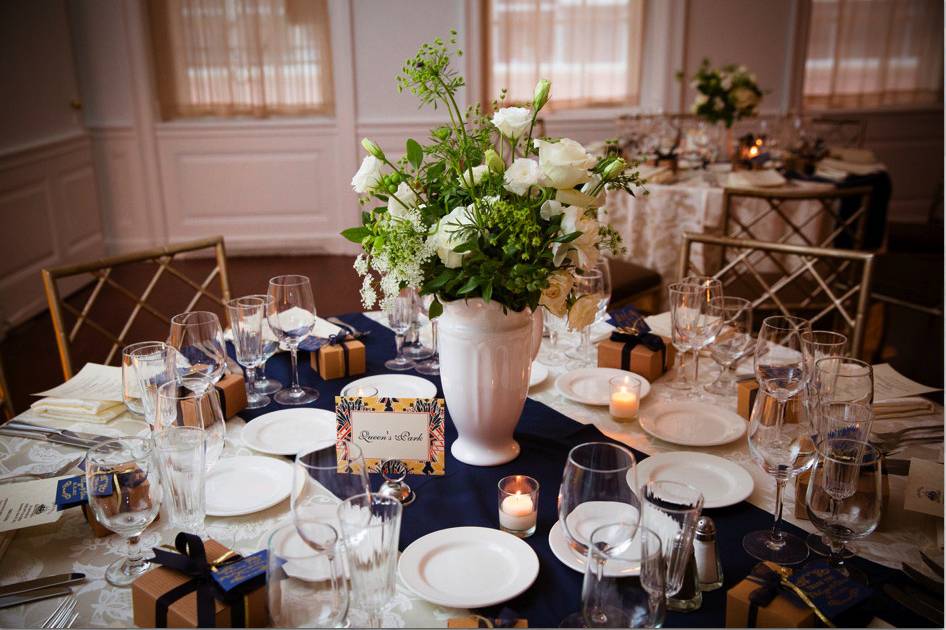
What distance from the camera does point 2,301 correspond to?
13.6ft

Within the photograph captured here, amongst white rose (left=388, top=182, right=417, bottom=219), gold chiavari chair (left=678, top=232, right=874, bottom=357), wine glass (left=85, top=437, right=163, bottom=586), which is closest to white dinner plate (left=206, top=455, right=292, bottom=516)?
wine glass (left=85, top=437, right=163, bottom=586)

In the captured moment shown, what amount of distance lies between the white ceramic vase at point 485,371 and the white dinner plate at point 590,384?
27cm

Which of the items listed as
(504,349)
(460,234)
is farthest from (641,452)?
(460,234)

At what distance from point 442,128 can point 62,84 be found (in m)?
4.54

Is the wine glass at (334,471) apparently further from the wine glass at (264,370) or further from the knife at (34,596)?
the wine glass at (264,370)

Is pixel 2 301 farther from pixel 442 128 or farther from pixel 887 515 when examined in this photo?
pixel 887 515

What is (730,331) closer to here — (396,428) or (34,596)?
(396,428)

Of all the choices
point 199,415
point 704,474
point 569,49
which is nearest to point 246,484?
point 199,415

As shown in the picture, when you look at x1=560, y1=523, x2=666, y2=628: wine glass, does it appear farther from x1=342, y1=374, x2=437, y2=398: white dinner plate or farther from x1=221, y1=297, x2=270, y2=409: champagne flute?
x1=221, y1=297, x2=270, y2=409: champagne flute

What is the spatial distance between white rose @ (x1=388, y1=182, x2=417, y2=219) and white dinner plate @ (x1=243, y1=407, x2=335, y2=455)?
453mm

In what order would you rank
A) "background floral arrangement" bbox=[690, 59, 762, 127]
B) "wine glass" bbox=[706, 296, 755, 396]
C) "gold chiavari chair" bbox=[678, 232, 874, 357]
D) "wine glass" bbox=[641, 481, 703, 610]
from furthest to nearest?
"background floral arrangement" bbox=[690, 59, 762, 127] → "gold chiavari chair" bbox=[678, 232, 874, 357] → "wine glass" bbox=[706, 296, 755, 396] → "wine glass" bbox=[641, 481, 703, 610]

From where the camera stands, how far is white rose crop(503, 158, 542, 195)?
122 cm

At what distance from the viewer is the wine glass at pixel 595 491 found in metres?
1.04

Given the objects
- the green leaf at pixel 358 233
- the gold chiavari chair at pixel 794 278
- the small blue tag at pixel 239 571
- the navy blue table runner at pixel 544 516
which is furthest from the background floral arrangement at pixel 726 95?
the small blue tag at pixel 239 571
